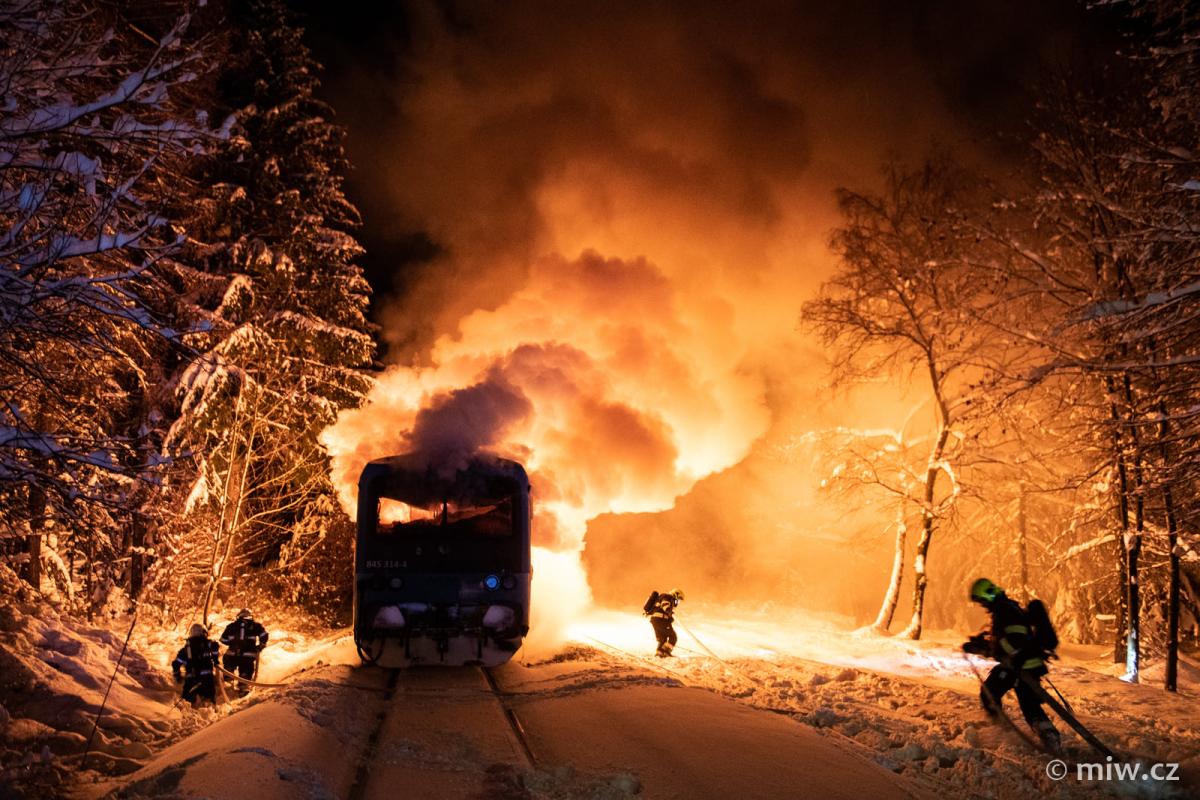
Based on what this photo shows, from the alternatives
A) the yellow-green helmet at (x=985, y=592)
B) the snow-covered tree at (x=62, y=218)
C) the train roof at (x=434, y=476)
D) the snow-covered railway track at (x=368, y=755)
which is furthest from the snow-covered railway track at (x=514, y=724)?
the yellow-green helmet at (x=985, y=592)

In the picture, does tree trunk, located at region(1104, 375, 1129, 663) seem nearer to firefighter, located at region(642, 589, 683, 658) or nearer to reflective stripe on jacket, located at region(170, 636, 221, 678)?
firefighter, located at region(642, 589, 683, 658)

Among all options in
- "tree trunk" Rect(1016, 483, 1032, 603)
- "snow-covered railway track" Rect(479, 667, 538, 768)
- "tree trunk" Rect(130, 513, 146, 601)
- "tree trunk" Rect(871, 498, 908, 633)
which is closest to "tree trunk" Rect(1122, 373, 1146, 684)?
"tree trunk" Rect(871, 498, 908, 633)

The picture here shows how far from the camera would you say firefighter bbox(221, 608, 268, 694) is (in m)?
11.5

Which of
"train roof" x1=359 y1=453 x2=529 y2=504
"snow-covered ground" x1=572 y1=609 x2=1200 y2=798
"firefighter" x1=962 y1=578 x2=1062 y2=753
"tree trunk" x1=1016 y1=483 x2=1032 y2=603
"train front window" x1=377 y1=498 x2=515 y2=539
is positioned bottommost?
"snow-covered ground" x1=572 y1=609 x2=1200 y2=798

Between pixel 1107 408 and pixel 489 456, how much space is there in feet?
37.6

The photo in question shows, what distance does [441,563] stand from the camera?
11914 mm

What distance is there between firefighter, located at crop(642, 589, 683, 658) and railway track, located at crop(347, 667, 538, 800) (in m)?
3.07

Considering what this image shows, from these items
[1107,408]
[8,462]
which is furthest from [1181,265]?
[8,462]

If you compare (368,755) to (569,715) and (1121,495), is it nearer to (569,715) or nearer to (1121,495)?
(569,715)

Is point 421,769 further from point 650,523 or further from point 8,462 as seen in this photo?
point 650,523

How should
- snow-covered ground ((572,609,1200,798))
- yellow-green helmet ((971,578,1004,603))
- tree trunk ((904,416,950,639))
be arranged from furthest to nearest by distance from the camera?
tree trunk ((904,416,950,639))
yellow-green helmet ((971,578,1004,603))
snow-covered ground ((572,609,1200,798))

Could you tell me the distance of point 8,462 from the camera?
20.5 feet

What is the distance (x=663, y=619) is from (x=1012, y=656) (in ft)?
21.9

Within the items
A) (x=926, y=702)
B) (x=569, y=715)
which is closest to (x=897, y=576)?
(x=926, y=702)
